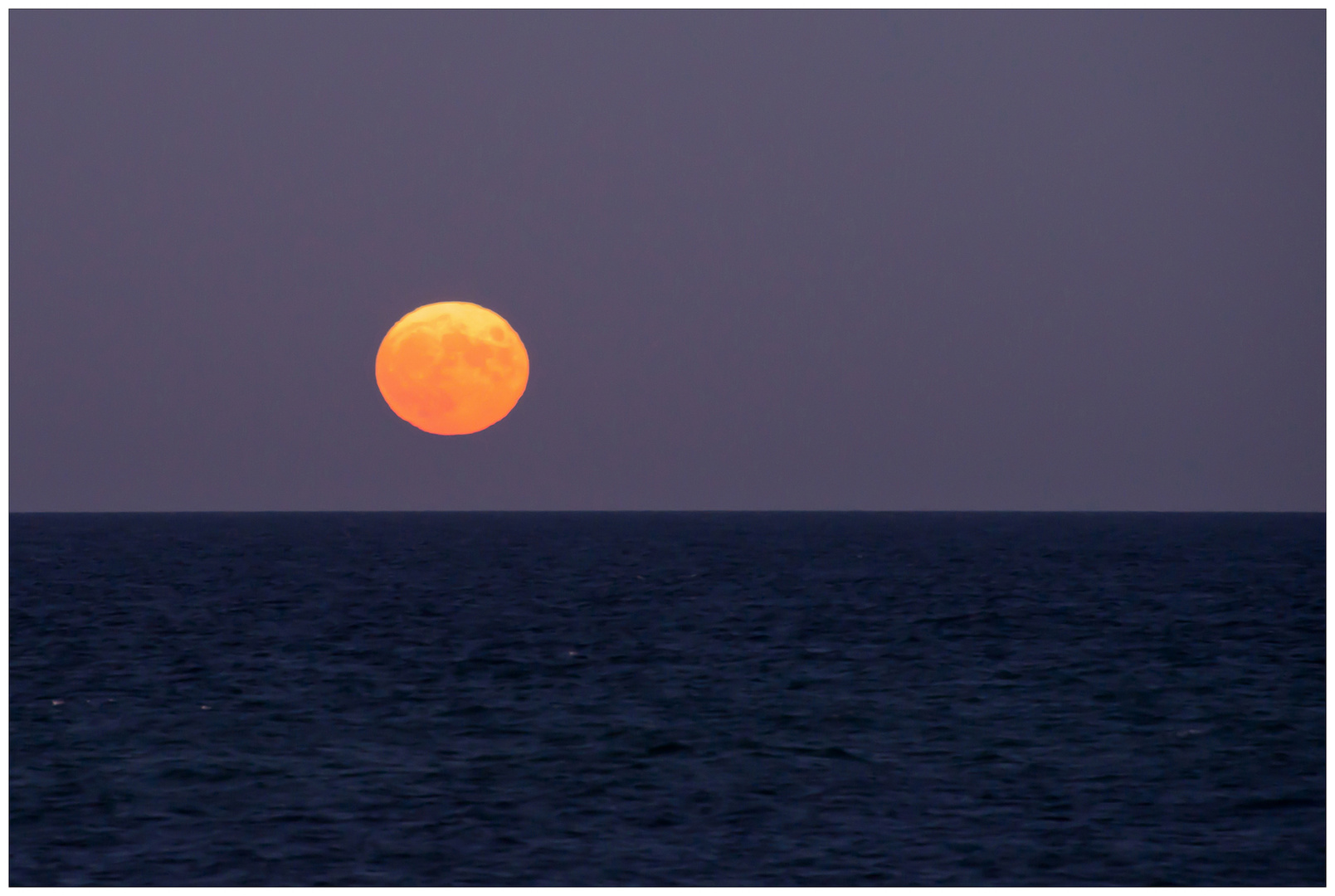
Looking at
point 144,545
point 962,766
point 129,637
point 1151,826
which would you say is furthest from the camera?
point 144,545

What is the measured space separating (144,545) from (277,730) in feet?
371

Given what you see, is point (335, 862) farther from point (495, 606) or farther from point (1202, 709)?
point (495, 606)

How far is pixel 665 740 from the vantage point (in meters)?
30.4

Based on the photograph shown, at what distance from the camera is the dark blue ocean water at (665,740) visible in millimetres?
21906

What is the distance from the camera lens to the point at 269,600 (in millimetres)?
65562

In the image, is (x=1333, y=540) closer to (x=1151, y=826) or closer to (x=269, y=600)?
(x=1151, y=826)

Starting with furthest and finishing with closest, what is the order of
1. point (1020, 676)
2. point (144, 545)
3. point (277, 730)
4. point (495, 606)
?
point (144, 545), point (495, 606), point (1020, 676), point (277, 730)

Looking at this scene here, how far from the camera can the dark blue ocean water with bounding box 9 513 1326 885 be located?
21.9 metres

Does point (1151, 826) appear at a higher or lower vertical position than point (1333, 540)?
lower

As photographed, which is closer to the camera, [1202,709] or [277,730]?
[277,730]

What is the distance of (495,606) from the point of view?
62.4 meters

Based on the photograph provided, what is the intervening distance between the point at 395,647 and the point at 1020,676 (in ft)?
60.5

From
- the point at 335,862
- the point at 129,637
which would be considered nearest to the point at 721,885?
the point at 335,862

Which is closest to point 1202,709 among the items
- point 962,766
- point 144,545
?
point 962,766
